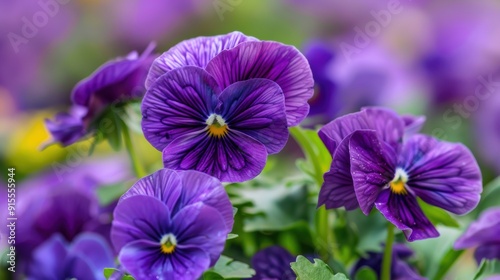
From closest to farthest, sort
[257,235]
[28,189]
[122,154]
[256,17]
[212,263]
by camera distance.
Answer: [212,263] → [257,235] → [28,189] → [122,154] → [256,17]

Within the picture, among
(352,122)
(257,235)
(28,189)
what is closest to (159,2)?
(28,189)

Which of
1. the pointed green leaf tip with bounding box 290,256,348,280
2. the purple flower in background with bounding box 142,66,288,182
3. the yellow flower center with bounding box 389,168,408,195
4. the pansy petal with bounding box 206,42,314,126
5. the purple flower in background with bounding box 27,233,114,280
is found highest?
the purple flower in background with bounding box 27,233,114,280

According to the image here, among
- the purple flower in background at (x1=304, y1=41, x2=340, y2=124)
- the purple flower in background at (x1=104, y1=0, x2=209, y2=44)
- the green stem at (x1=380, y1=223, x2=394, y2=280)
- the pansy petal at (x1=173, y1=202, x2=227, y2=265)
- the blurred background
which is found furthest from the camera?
the purple flower in background at (x1=104, y1=0, x2=209, y2=44)

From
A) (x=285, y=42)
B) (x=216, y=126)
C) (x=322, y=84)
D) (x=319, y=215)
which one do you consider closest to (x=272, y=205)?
(x=319, y=215)

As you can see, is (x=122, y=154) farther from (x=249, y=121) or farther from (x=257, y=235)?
(x=249, y=121)

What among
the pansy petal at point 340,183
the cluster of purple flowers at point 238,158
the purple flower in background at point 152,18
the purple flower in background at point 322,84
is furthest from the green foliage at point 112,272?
the purple flower in background at point 152,18

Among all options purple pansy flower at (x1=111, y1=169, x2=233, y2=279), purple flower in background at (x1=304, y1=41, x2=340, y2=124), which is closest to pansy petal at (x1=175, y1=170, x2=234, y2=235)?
purple pansy flower at (x1=111, y1=169, x2=233, y2=279)

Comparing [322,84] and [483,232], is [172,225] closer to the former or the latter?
[483,232]

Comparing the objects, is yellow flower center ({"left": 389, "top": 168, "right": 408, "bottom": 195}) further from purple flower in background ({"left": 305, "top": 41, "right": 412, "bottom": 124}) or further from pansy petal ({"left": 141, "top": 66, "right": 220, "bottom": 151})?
purple flower in background ({"left": 305, "top": 41, "right": 412, "bottom": 124})
